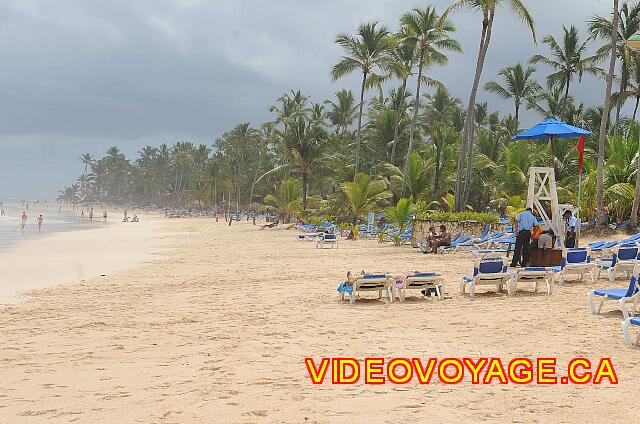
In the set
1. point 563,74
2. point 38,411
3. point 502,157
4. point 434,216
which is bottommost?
point 38,411

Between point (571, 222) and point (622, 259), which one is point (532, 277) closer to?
point (622, 259)

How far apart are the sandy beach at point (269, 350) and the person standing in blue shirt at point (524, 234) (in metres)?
1.58

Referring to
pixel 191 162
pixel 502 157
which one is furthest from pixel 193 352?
pixel 191 162

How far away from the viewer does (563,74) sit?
36.7m

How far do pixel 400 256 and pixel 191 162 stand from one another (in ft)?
321

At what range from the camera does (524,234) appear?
1117 cm

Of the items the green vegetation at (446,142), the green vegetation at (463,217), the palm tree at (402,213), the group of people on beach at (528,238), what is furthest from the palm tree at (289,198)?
the group of people on beach at (528,238)

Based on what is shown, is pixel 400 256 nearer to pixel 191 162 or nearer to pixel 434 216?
pixel 434 216

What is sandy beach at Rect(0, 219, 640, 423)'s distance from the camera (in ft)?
14.2

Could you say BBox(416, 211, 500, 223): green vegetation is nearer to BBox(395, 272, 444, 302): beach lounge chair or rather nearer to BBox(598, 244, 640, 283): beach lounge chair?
BBox(598, 244, 640, 283): beach lounge chair

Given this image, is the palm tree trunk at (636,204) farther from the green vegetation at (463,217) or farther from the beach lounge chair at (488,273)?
the beach lounge chair at (488,273)

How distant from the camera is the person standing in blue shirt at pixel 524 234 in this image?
11125 millimetres

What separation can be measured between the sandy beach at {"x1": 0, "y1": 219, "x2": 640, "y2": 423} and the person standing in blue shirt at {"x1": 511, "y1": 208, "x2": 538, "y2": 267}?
1.58 m

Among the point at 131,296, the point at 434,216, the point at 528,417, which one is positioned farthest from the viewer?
the point at 434,216
